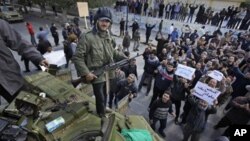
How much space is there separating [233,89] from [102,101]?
5683 millimetres

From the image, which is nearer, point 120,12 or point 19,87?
point 19,87

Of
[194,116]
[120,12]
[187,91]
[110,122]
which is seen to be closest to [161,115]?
[194,116]

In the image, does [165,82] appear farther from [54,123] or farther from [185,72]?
[54,123]

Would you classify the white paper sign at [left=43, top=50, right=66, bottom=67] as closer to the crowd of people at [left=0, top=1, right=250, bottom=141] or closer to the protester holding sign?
the crowd of people at [left=0, top=1, right=250, bottom=141]

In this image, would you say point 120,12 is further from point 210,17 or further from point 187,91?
point 187,91

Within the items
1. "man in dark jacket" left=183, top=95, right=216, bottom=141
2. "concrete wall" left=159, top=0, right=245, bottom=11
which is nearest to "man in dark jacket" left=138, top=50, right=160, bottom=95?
"man in dark jacket" left=183, top=95, right=216, bottom=141

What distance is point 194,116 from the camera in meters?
5.49

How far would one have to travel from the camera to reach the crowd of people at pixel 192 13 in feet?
61.5

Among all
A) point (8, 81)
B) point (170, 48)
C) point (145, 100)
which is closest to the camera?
point (8, 81)

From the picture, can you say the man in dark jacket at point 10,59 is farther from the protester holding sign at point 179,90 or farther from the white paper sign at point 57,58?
the protester holding sign at point 179,90

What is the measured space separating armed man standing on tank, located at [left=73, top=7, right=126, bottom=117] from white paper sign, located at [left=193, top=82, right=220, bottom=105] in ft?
10.4

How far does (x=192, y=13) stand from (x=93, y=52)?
1940 cm

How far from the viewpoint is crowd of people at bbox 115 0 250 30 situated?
18750 mm

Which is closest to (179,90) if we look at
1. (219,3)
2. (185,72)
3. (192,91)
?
(192,91)
